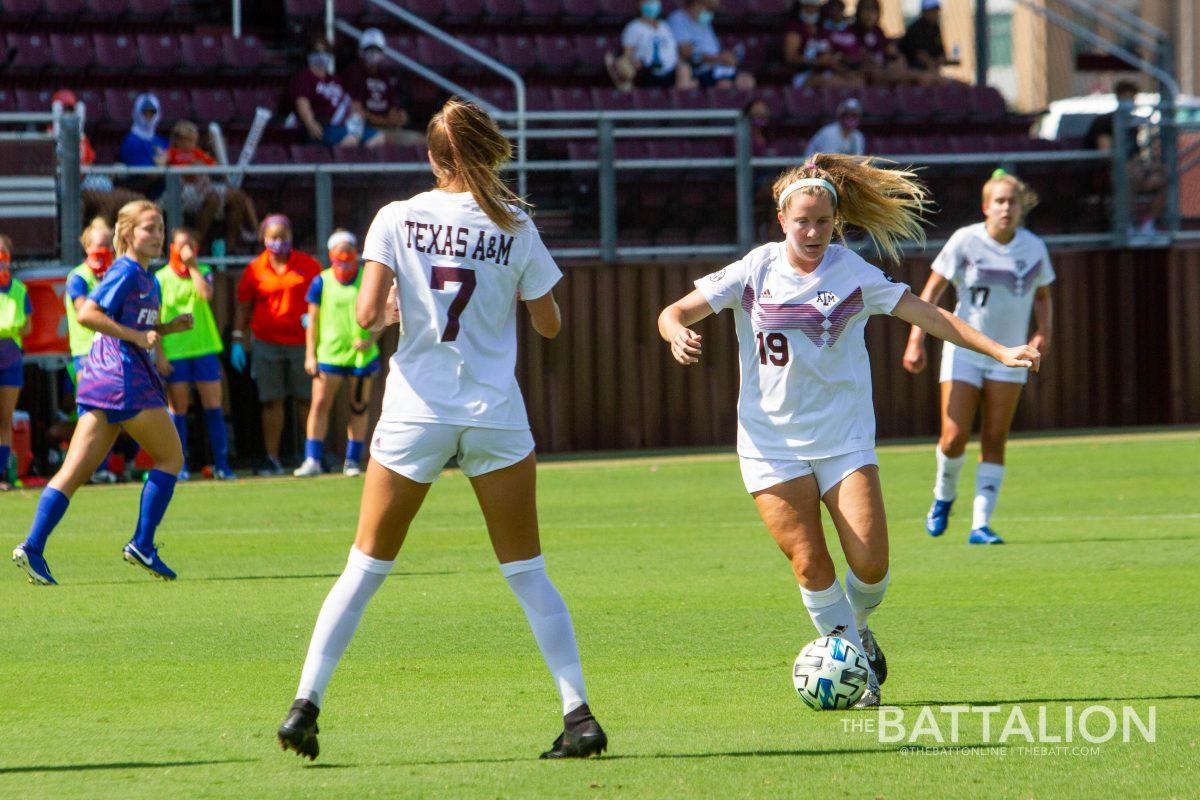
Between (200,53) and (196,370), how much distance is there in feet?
21.8

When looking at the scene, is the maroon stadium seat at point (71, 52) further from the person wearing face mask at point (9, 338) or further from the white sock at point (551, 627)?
the white sock at point (551, 627)

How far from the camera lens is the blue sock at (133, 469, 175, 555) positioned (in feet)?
32.0

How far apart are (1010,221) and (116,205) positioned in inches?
368

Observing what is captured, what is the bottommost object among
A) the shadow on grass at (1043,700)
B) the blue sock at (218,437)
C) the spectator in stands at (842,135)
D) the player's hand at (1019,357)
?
the shadow on grass at (1043,700)

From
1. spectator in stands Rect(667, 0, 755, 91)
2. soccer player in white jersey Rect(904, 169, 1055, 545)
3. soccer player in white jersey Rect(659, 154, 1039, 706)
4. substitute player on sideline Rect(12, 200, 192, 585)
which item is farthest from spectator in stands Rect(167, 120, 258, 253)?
soccer player in white jersey Rect(659, 154, 1039, 706)

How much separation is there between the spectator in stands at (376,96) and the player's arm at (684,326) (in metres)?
14.1

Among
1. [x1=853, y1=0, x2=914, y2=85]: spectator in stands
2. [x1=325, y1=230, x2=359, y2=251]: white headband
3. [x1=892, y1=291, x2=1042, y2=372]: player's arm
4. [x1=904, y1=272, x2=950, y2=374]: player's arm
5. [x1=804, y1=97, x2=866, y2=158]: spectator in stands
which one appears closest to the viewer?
[x1=892, y1=291, x2=1042, y2=372]: player's arm

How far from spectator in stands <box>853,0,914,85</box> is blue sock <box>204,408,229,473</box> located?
1130 cm

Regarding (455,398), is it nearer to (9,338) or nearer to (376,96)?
(9,338)

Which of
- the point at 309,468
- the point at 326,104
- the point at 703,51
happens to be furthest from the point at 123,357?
the point at 703,51

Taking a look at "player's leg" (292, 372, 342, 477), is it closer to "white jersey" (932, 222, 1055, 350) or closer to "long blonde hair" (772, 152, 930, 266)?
"white jersey" (932, 222, 1055, 350)

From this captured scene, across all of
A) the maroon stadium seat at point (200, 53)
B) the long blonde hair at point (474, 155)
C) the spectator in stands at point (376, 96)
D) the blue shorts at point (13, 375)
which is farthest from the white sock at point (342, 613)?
the maroon stadium seat at point (200, 53)

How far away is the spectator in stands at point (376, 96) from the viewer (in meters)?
20.3

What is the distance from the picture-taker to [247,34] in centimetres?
2367
